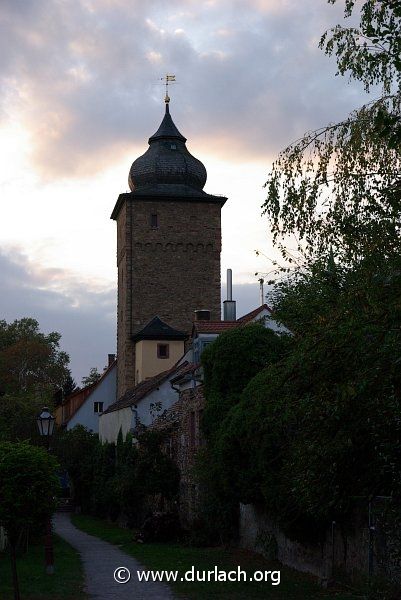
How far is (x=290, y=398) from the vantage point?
1124cm

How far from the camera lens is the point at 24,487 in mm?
15930

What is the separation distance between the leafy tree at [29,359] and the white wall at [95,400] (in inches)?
539

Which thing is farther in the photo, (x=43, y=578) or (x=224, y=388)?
(x=224, y=388)

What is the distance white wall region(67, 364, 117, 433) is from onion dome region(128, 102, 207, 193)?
499 inches

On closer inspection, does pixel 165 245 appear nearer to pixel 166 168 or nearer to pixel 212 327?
pixel 166 168

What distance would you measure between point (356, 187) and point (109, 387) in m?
56.0

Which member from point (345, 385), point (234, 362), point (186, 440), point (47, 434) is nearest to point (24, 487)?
point (47, 434)

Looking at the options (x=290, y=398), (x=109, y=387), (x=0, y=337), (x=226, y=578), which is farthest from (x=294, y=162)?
(x=0, y=337)

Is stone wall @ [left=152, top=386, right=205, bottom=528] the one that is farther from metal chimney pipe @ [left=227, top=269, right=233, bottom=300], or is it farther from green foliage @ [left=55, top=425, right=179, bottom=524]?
metal chimney pipe @ [left=227, top=269, right=233, bottom=300]

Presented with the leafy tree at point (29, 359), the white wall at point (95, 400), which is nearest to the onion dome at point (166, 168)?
the white wall at point (95, 400)

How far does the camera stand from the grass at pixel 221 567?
54.5ft

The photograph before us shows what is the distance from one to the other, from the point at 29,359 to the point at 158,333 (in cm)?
2827

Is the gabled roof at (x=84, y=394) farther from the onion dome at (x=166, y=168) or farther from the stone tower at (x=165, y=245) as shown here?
the onion dome at (x=166, y=168)

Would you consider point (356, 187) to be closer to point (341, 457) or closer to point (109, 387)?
point (341, 457)
